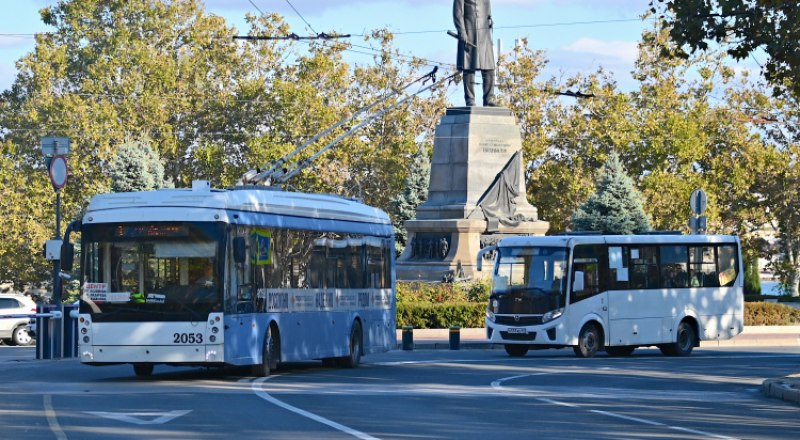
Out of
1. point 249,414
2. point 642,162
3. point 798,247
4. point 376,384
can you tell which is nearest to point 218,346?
point 376,384

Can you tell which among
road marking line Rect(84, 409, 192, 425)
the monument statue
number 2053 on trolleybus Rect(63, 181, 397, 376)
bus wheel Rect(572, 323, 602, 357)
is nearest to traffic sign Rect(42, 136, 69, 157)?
number 2053 on trolleybus Rect(63, 181, 397, 376)

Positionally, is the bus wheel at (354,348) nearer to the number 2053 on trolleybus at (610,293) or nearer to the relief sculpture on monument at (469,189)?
the number 2053 on trolleybus at (610,293)

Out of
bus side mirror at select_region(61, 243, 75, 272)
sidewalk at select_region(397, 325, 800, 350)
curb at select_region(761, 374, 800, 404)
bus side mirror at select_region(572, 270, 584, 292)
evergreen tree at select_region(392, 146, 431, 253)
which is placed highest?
evergreen tree at select_region(392, 146, 431, 253)

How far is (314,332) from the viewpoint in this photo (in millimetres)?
24703

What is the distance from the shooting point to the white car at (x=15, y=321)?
40.0 meters

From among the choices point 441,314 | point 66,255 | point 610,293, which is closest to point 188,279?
point 66,255

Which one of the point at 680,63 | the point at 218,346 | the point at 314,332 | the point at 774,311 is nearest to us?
the point at 218,346

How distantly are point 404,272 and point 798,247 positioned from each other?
3710 cm

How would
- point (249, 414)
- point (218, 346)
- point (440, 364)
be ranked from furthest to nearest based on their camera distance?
point (440, 364) → point (218, 346) → point (249, 414)

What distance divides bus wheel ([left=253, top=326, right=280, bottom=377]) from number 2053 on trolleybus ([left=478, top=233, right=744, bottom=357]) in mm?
7960

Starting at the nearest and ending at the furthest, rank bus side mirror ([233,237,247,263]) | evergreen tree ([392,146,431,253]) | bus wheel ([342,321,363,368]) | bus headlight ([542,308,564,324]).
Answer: bus side mirror ([233,237,247,263]) < bus wheel ([342,321,363,368]) < bus headlight ([542,308,564,324]) < evergreen tree ([392,146,431,253])

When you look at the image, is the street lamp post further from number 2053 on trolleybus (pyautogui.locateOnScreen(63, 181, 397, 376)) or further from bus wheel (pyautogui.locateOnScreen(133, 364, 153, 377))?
number 2053 on trolleybus (pyautogui.locateOnScreen(63, 181, 397, 376))

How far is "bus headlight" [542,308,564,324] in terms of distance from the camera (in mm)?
29969

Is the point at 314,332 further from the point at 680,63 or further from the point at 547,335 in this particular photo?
the point at 680,63
